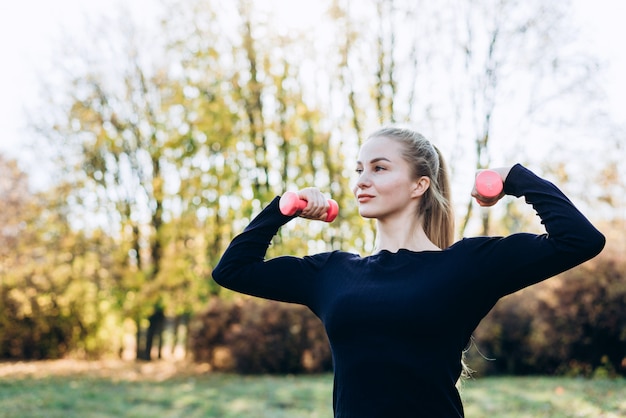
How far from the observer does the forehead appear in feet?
7.97

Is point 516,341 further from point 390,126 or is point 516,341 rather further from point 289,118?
point 390,126

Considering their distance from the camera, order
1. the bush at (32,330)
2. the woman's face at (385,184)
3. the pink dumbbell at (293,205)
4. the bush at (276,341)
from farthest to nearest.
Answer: the bush at (32,330), the bush at (276,341), the pink dumbbell at (293,205), the woman's face at (385,184)

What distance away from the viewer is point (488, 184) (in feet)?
7.45

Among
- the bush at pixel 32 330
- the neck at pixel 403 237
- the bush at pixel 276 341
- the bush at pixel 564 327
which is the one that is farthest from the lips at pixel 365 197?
the bush at pixel 32 330

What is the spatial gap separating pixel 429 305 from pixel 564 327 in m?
10.9

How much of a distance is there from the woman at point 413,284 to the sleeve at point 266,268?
0.22 feet

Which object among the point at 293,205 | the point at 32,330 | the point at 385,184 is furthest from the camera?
the point at 32,330

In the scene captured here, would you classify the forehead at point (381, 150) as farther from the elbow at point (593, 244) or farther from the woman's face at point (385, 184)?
the elbow at point (593, 244)

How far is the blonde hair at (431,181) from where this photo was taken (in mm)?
2457

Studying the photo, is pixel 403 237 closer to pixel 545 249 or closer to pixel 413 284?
pixel 413 284

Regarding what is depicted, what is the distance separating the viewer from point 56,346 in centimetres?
1767

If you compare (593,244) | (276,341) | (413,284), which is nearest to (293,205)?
(413,284)

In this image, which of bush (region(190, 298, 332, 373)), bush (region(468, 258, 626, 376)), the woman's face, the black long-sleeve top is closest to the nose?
the woman's face

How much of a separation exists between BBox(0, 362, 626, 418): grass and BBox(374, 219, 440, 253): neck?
639 centimetres
